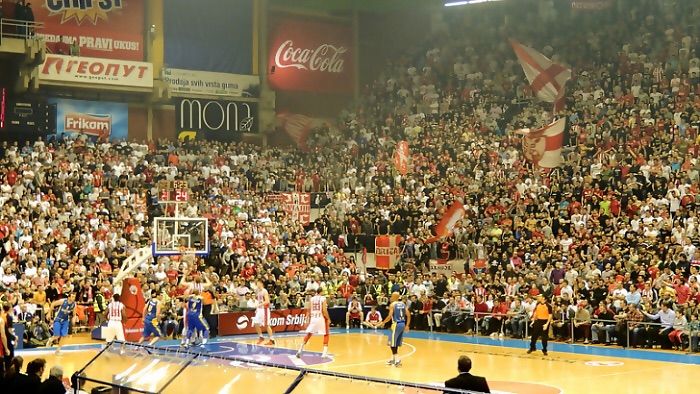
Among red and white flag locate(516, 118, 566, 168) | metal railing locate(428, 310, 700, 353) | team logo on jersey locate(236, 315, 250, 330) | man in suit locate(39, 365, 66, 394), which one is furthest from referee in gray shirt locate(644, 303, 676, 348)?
man in suit locate(39, 365, 66, 394)

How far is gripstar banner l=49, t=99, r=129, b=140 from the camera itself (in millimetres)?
41812

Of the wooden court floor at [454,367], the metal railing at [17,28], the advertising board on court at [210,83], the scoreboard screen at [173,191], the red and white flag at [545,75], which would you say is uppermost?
the metal railing at [17,28]

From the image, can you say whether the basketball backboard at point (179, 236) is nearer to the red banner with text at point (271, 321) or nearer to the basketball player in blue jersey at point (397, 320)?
the red banner with text at point (271, 321)

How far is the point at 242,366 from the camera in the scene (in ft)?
39.0

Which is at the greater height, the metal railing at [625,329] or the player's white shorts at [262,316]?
the player's white shorts at [262,316]

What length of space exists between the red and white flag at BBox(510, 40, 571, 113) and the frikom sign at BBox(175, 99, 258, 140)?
15.3 metres

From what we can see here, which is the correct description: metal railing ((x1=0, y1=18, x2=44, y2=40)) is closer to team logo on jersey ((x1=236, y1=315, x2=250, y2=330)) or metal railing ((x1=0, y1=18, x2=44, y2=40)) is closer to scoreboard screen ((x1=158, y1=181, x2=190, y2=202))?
scoreboard screen ((x1=158, y1=181, x2=190, y2=202))

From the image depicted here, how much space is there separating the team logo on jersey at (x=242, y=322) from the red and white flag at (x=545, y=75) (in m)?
15.9

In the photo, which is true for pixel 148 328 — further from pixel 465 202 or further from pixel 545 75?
pixel 545 75

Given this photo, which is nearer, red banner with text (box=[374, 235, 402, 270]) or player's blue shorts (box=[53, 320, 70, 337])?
player's blue shorts (box=[53, 320, 70, 337])

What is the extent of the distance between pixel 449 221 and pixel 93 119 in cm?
1762

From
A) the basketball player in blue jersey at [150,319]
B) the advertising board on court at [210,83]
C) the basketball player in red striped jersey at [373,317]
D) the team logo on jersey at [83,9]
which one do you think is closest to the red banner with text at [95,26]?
the team logo on jersey at [83,9]

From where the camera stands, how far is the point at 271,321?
3148 centimetres

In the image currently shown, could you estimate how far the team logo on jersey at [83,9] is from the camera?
4169 cm
